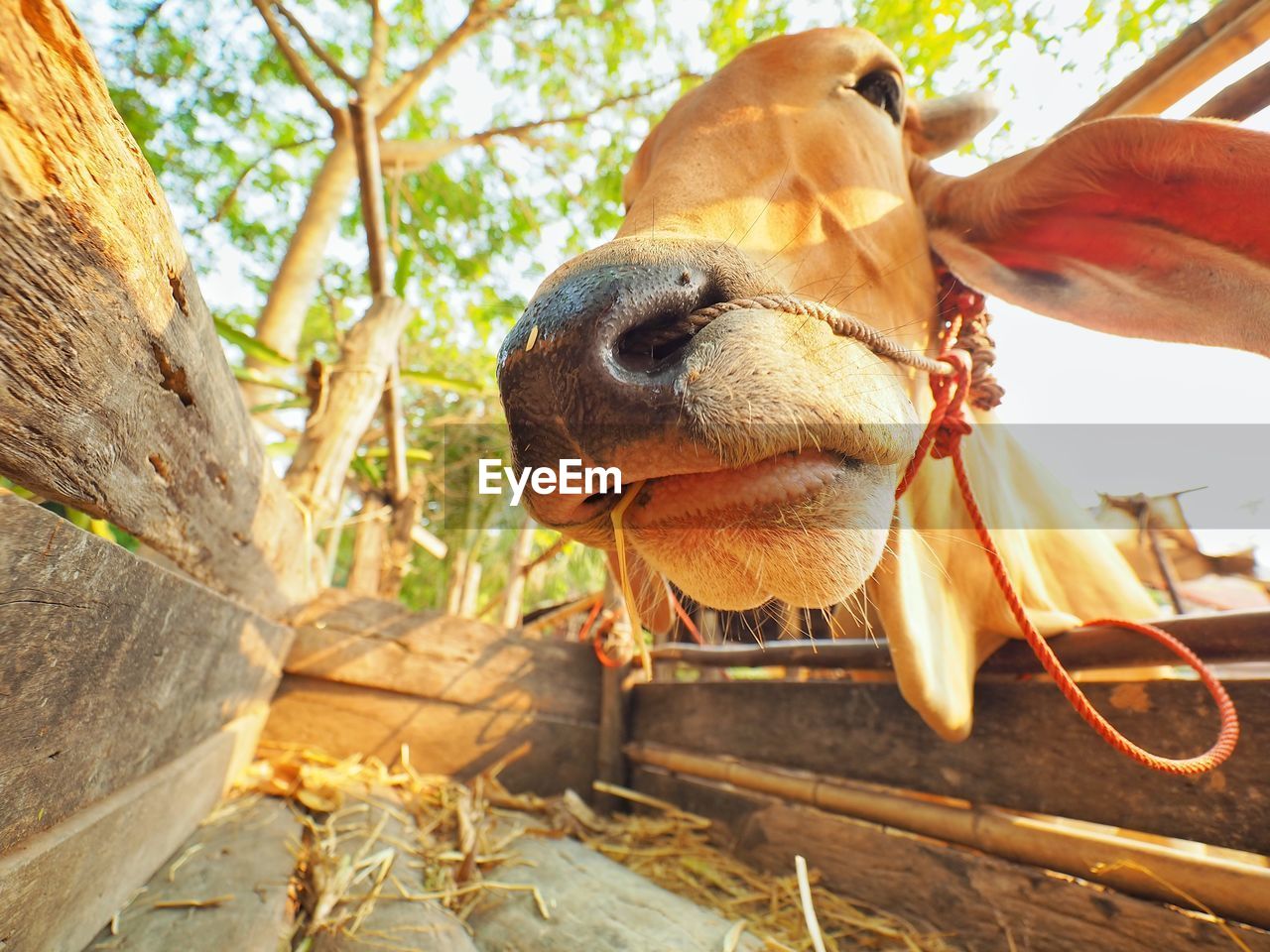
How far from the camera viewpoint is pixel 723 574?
1054 mm

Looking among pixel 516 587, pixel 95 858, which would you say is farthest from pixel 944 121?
pixel 516 587

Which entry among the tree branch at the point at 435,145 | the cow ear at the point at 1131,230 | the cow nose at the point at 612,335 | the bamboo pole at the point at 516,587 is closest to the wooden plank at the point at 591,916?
the cow nose at the point at 612,335

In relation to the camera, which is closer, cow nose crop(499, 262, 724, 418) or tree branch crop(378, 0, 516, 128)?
cow nose crop(499, 262, 724, 418)

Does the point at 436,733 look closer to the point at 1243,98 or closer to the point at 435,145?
the point at 1243,98

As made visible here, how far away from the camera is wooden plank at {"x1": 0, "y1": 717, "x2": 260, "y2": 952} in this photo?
794 mm

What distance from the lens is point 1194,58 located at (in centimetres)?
172

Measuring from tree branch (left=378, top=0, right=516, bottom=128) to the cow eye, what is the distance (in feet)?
11.8

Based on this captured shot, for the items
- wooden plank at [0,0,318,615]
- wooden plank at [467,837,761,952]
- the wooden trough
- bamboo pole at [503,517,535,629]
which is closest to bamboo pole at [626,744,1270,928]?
the wooden trough

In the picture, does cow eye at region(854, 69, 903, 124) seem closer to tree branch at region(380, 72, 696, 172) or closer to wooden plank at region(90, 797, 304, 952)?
wooden plank at region(90, 797, 304, 952)

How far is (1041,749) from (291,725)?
2444mm

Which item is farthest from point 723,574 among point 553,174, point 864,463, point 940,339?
point 553,174

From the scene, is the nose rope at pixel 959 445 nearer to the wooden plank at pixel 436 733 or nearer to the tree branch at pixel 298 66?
the wooden plank at pixel 436 733

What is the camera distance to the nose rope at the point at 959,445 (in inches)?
44.0

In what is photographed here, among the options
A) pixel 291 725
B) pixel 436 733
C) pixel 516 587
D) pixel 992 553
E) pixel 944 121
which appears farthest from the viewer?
pixel 516 587
